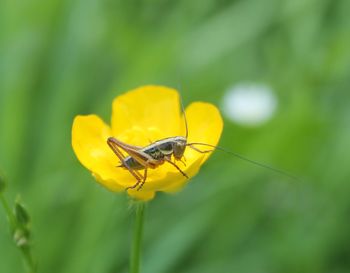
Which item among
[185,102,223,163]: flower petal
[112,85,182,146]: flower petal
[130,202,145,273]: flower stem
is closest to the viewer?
[130,202,145,273]: flower stem

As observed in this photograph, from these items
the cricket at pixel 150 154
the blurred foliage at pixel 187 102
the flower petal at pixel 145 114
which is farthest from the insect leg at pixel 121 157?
the blurred foliage at pixel 187 102

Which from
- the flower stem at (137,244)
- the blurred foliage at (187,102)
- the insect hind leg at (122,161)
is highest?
the insect hind leg at (122,161)

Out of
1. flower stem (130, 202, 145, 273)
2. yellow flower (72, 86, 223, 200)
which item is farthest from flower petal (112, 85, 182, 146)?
flower stem (130, 202, 145, 273)

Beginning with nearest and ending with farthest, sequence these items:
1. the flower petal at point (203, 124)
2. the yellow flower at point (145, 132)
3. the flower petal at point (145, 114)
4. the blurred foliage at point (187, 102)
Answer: the yellow flower at point (145, 132), the flower petal at point (203, 124), the flower petal at point (145, 114), the blurred foliage at point (187, 102)

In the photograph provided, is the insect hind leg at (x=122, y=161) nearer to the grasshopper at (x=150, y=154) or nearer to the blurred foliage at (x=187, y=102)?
the grasshopper at (x=150, y=154)

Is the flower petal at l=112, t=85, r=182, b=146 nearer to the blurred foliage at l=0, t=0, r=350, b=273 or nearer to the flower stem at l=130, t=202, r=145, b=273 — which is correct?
the flower stem at l=130, t=202, r=145, b=273

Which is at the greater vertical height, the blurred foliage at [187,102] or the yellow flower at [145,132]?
the yellow flower at [145,132]

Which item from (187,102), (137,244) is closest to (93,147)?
(137,244)
